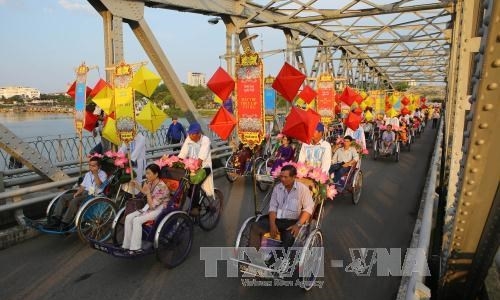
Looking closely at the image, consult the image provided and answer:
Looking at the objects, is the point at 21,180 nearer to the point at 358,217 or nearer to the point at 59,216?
the point at 59,216

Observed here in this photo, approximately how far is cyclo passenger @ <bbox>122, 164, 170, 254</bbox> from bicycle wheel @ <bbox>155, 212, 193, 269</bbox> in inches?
8.8

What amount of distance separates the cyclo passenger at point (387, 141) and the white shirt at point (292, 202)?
9956 mm

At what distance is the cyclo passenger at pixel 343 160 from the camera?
809cm

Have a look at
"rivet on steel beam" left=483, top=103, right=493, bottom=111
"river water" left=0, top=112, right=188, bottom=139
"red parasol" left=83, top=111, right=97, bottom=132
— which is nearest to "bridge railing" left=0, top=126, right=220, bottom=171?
"river water" left=0, top=112, right=188, bottom=139

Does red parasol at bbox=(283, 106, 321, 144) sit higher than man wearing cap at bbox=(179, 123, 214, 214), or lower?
higher

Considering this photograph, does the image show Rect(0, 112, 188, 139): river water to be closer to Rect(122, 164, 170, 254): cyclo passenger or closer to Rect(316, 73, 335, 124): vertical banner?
Rect(122, 164, 170, 254): cyclo passenger

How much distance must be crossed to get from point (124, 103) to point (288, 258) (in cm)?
397

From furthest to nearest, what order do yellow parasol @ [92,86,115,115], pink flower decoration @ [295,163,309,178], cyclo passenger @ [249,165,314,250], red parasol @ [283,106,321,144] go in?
yellow parasol @ [92,86,115,115] → red parasol @ [283,106,321,144] → pink flower decoration @ [295,163,309,178] → cyclo passenger @ [249,165,314,250]

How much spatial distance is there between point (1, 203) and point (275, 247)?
4.58m

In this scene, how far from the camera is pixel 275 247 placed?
4234 millimetres

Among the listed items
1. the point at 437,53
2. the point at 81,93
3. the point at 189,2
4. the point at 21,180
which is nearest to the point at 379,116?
the point at 437,53

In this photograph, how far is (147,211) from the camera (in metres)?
4.94

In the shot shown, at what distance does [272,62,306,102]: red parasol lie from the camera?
254 inches

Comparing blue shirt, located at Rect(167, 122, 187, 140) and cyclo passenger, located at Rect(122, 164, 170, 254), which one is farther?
blue shirt, located at Rect(167, 122, 187, 140)
